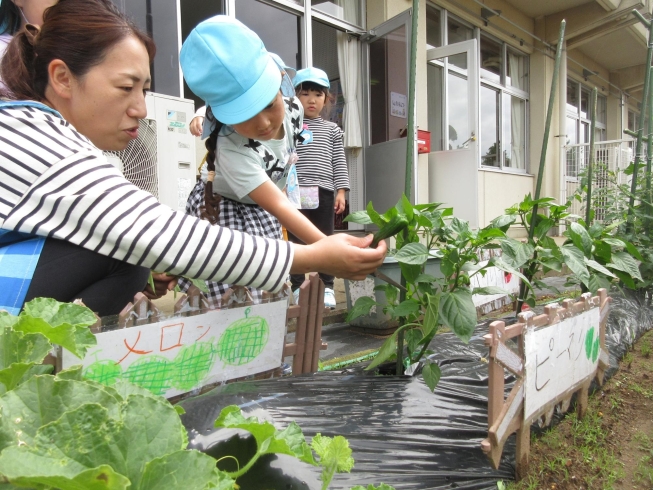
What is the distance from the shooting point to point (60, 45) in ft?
3.50

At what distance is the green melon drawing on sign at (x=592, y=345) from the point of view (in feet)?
5.29

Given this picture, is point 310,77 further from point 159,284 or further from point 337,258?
point 337,258

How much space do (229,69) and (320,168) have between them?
2.08 metres

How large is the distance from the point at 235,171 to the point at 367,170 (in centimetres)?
436

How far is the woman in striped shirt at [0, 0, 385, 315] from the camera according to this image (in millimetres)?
876

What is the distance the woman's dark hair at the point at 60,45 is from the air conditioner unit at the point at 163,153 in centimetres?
162

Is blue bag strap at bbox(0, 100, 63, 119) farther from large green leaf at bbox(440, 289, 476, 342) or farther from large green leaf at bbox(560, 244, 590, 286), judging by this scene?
large green leaf at bbox(560, 244, 590, 286)

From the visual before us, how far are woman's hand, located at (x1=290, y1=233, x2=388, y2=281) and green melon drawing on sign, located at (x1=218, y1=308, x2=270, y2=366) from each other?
23cm

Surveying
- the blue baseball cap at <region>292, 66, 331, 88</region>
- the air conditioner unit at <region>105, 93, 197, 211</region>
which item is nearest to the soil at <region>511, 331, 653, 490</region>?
the blue baseball cap at <region>292, 66, 331, 88</region>

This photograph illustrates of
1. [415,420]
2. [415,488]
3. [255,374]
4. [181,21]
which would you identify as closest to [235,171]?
[255,374]

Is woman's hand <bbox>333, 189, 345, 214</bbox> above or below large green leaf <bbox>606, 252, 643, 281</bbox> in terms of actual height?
above

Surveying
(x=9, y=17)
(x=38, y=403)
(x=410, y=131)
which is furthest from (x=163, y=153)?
(x=38, y=403)

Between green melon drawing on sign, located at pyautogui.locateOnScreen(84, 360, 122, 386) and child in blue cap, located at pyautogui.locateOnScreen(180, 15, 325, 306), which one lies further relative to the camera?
A: child in blue cap, located at pyautogui.locateOnScreen(180, 15, 325, 306)

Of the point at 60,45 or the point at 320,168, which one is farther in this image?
the point at 320,168
